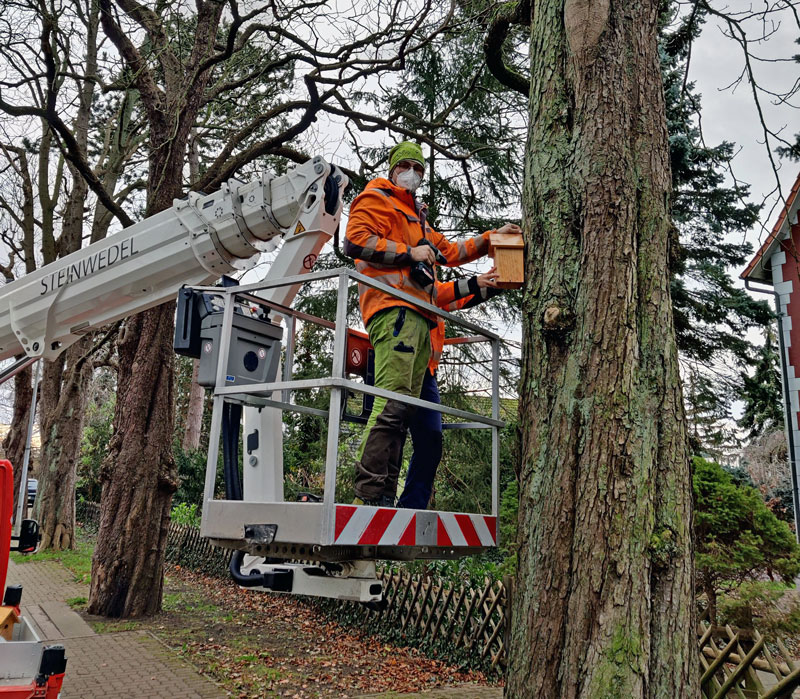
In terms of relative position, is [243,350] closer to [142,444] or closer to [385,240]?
[385,240]

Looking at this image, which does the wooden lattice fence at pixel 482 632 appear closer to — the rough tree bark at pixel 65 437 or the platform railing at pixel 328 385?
the platform railing at pixel 328 385

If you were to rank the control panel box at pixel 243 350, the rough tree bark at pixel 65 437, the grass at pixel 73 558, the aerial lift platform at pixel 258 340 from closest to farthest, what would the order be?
the aerial lift platform at pixel 258 340
the control panel box at pixel 243 350
the grass at pixel 73 558
the rough tree bark at pixel 65 437

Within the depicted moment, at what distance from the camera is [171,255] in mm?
4941

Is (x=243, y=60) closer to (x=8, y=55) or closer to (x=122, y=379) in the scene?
(x=8, y=55)

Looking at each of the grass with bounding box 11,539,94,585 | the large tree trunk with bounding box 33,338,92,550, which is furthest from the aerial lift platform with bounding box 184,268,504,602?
the large tree trunk with bounding box 33,338,92,550

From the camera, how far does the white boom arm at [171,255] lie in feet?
14.6

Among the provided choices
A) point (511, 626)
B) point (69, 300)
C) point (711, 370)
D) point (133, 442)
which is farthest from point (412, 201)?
point (711, 370)

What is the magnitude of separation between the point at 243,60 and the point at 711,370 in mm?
9032

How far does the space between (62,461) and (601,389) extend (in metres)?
14.4

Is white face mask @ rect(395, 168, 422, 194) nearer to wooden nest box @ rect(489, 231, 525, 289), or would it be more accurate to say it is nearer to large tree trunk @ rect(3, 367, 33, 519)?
wooden nest box @ rect(489, 231, 525, 289)

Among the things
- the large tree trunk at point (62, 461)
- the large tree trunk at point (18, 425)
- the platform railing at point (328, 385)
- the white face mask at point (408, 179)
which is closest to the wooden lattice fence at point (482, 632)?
the platform railing at point (328, 385)

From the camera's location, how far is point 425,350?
3.84 metres

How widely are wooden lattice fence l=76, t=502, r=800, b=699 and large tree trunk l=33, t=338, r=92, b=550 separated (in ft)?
27.2

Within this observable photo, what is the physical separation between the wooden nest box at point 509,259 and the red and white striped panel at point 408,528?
3.96 feet
